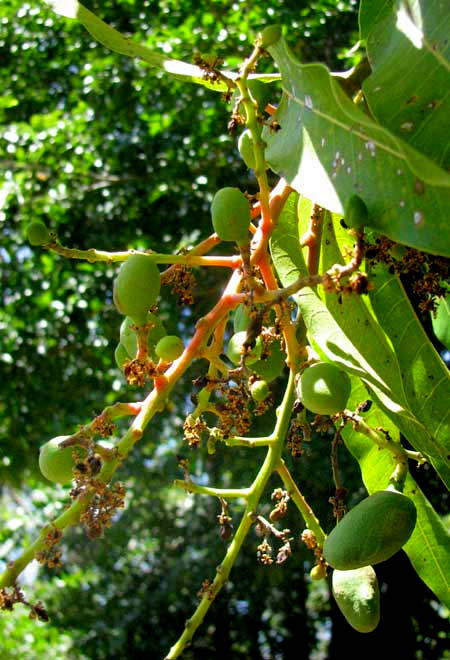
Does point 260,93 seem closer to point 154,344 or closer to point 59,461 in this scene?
point 154,344

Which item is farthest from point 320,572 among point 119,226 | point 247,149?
point 119,226

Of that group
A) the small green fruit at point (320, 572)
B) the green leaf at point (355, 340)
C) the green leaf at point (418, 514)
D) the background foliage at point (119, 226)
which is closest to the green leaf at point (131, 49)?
the green leaf at point (355, 340)

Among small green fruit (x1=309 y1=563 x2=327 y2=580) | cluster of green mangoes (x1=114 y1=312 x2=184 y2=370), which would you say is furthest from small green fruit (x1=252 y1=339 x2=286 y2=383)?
small green fruit (x1=309 y1=563 x2=327 y2=580)

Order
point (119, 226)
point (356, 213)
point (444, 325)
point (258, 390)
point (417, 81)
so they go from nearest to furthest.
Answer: point (356, 213) < point (417, 81) < point (258, 390) < point (444, 325) < point (119, 226)

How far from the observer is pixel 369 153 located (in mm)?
624

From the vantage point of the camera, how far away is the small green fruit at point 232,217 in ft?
2.44

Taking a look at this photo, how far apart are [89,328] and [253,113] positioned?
3049mm

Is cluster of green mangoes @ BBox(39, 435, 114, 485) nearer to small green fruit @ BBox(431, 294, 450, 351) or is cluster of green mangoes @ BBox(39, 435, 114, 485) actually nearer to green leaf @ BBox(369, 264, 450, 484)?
green leaf @ BBox(369, 264, 450, 484)

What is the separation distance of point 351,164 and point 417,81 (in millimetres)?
132

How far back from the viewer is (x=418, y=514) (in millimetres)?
999

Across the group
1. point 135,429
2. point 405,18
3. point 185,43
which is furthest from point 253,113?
point 185,43

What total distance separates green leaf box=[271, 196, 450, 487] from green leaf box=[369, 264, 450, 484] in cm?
3

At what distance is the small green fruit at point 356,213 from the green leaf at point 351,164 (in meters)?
0.02

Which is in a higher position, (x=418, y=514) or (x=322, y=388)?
(x=322, y=388)
